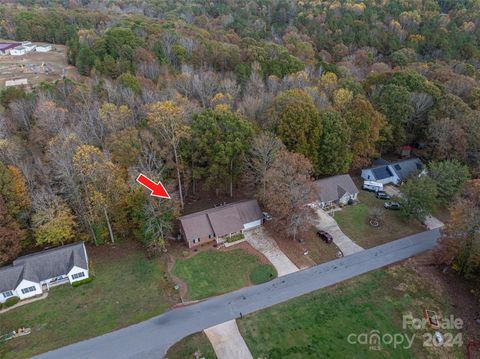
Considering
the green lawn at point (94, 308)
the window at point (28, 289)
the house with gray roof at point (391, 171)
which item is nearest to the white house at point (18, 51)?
the green lawn at point (94, 308)

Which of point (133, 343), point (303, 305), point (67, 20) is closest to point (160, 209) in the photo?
point (133, 343)

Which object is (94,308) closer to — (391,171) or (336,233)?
(336,233)

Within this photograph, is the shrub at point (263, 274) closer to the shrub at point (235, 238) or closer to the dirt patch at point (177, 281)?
the shrub at point (235, 238)

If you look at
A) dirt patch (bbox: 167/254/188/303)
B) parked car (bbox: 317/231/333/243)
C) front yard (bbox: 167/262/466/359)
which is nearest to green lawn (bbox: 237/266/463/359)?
front yard (bbox: 167/262/466/359)

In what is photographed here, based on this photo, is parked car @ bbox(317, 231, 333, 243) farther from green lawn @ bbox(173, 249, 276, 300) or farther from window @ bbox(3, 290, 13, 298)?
window @ bbox(3, 290, 13, 298)

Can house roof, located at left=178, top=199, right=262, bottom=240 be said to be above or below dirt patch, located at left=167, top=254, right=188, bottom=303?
above

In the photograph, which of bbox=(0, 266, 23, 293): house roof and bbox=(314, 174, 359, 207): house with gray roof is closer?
bbox=(0, 266, 23, 293): house roof

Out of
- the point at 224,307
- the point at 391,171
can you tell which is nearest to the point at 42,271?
the point at 224,307
